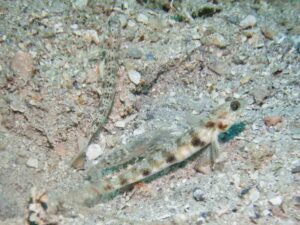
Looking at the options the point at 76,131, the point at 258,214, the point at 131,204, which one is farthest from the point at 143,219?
the point at 76,131

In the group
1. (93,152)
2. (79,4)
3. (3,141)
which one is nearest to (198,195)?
(93,152)

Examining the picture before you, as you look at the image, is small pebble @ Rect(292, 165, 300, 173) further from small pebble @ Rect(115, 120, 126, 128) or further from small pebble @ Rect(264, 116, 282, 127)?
small pebble @ Rect(115, 120, 126, 128)

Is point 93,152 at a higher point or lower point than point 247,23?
lower

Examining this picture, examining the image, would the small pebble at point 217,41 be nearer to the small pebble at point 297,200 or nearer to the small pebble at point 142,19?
the small pebble at point 142,19

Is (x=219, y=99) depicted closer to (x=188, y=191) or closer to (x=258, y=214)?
(x=188, y=191)

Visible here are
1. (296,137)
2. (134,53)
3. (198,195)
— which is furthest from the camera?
(134,53)

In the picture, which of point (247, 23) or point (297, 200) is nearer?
point (297, 200)

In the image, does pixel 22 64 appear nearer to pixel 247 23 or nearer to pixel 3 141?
pixel 3 141

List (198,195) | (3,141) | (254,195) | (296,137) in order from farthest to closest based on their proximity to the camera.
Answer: (3,141)
(296,137)
(198,195)
(254,195)

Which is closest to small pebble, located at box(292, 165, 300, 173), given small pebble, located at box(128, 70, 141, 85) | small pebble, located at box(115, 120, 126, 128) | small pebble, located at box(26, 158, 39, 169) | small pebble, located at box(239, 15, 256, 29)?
small pebble, located at box(115, 120, 126, 128)
